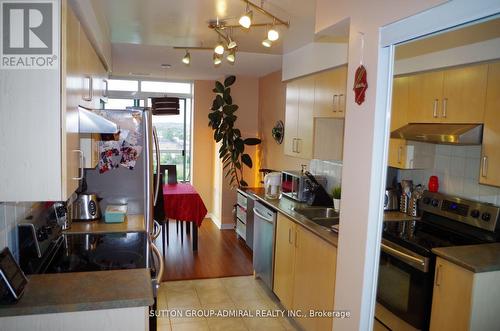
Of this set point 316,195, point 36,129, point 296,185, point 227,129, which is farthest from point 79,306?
point 227,129

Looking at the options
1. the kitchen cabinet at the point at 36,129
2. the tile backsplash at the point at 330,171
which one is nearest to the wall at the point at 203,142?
the tile backsplash at the point at 330,171

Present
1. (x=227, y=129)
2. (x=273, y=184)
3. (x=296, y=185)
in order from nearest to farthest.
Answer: (x=296, y=185)
(x=273, y=184)
(x=227, y=129)

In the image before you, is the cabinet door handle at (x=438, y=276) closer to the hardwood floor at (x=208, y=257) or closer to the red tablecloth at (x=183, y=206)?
the hardwood floor at (x=208, y=257)

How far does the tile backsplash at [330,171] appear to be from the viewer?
3.85 metres

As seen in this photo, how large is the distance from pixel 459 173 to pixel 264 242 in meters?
2.14

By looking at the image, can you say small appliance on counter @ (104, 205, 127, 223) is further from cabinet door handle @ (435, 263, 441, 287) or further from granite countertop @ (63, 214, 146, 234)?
cabinet door handle @ (435, 263, 441, 287)

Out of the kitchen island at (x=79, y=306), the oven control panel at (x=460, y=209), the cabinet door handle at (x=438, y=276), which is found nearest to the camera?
the kitchen island at (x=79, y=306)

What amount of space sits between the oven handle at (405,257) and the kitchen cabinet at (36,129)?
1391 mm

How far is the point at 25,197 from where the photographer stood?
141 centimetres

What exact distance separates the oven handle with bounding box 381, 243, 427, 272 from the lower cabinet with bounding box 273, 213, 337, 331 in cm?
57

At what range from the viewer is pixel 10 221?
179 cm

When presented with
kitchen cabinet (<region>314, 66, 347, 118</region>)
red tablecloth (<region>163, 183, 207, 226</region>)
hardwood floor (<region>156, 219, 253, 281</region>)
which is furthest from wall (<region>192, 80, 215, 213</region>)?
kitchen cabinet (<region>314, 66, 347, 118</region>)

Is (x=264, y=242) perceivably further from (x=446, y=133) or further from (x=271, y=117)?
(x=271, y=117)

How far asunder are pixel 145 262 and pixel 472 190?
6.56ft
